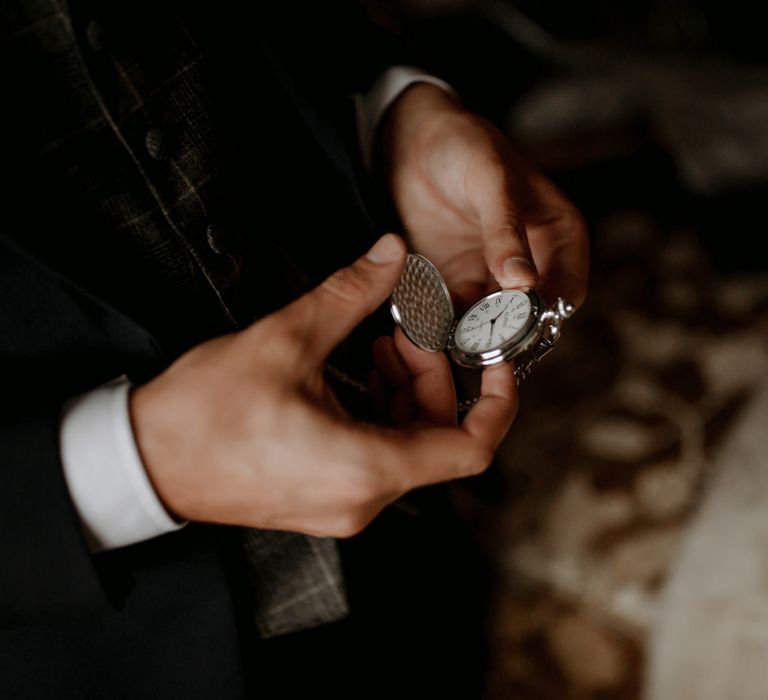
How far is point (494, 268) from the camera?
0.84m

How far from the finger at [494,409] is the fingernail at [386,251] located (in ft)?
0.62

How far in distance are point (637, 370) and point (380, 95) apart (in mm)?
1446

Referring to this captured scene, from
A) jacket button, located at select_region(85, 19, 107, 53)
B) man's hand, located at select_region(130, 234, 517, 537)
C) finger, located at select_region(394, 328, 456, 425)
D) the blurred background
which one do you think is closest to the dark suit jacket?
jacket button, located at select_region(85, 19, 107, 53)

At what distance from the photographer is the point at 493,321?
935 millimetres

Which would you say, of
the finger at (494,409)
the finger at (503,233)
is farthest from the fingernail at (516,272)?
the finger at (494,409)

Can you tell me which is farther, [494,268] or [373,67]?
[373,67]

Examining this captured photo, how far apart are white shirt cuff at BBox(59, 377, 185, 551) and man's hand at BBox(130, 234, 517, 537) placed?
1cm

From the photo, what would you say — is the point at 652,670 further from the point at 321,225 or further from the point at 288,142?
the point at 288,142

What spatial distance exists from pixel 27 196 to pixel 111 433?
28 centimetres

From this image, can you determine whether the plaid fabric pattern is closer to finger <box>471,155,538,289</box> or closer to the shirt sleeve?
the shirt sleeve

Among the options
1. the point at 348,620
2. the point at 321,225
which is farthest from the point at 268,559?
the point at 321,225

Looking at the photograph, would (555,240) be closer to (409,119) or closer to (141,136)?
(409,119)

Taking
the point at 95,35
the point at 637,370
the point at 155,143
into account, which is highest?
the point at 95,35

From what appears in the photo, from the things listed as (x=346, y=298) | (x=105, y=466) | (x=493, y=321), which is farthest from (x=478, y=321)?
(x=105, y=466)
